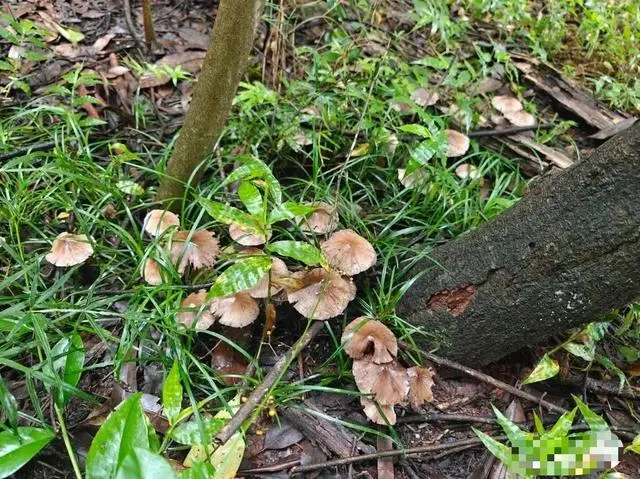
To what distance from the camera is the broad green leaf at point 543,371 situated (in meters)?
2.06

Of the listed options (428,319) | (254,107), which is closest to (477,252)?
(428,319)

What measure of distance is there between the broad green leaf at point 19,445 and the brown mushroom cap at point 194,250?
0.81 m

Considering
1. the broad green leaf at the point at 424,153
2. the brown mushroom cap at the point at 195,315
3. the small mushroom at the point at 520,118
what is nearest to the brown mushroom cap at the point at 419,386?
the brown mushroom cap at the point at 195,315

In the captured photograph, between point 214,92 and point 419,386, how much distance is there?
1.48 meters

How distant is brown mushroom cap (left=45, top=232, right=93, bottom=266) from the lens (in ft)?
7.42

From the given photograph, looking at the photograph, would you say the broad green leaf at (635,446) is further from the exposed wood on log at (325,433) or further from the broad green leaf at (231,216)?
the broad green leaf at (231,216)

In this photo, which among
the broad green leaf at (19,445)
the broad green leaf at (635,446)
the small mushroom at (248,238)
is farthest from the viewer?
the small mushroom at (248,238)

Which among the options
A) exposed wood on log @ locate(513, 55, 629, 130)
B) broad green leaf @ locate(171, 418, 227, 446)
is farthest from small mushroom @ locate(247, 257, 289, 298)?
exposed wood on log @ locate(513, 55, 629, 130)

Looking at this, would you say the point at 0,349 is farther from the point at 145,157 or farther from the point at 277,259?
the point at 145,157

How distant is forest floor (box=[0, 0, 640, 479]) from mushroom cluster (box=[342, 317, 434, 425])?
3.8 inches

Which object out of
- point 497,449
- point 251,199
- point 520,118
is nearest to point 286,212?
point 251,199

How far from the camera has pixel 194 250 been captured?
2275 mm

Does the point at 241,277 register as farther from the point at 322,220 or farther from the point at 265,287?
the point at 322,220

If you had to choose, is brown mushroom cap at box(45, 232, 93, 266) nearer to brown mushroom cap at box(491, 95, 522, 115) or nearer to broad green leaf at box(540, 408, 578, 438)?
broad green leaf at box(540, 408, 578, 438)
